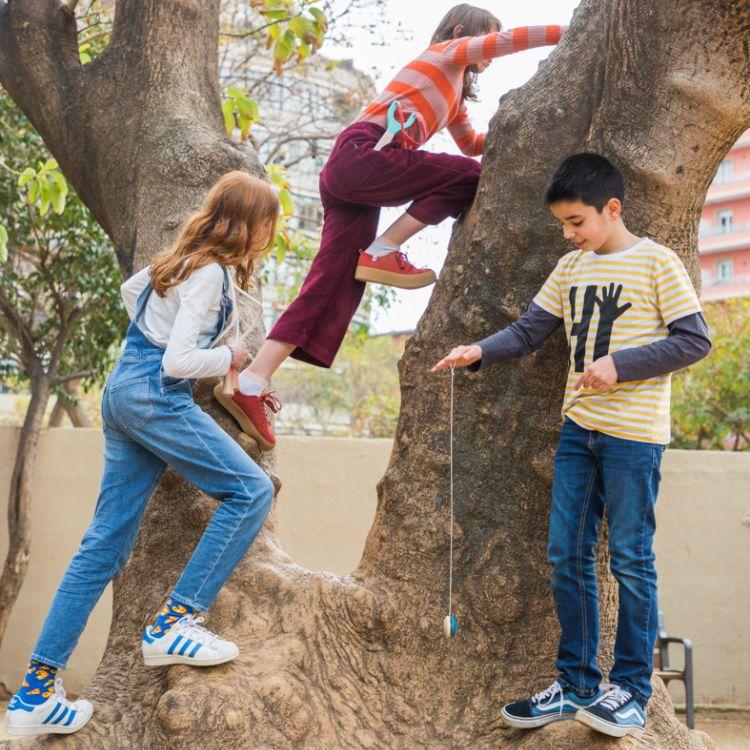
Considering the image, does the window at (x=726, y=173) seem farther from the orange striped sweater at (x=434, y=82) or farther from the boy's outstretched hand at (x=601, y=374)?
the boy's outstretched hand at (x=601, y=374)

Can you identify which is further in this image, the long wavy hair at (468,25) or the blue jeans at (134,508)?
the long wavy hair at (468,25)

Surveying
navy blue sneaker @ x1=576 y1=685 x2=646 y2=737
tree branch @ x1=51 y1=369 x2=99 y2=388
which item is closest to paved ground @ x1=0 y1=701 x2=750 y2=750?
tree branch @ x1=51 y1=369 x2=99 y2=388

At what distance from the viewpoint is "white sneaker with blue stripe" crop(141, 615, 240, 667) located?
2.65 m

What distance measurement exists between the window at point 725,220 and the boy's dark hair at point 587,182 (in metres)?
36.3

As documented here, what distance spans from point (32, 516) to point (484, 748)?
206 inches

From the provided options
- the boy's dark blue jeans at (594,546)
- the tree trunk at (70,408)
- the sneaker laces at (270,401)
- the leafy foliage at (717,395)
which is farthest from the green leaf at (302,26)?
the leafy foliage at (717,395)

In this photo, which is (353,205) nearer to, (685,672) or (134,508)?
(134,508)

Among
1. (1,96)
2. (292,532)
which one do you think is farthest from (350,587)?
(1,96)

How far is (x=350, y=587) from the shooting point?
116 inches

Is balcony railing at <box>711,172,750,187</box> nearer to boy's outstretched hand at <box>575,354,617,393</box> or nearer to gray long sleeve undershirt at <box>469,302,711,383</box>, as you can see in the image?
gray long sleeve undershirt at <box>469,302,711,383</box>

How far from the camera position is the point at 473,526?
113 inches

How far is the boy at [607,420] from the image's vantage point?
2371 millimetres

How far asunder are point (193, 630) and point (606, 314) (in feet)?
4.84

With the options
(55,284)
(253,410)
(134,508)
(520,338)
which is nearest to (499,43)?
(520,338)
